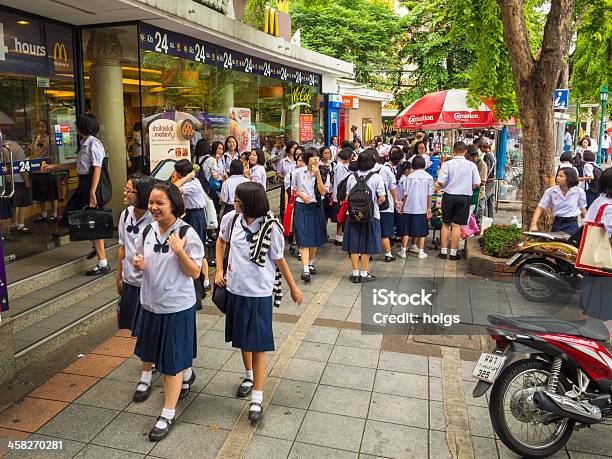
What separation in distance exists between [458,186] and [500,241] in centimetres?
115

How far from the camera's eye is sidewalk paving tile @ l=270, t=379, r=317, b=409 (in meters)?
4.20

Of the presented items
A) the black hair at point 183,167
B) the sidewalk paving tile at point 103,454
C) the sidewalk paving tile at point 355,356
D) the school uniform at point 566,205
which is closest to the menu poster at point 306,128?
the black hair at point 183,167

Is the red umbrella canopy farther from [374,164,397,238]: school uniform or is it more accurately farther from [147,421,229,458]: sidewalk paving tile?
[147,421,229,458]: sidewalk paving tile

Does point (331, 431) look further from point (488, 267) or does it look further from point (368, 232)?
A: point (488, 267)

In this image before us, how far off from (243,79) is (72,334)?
25.1 ft

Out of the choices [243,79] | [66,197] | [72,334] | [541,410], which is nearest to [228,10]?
[243,79]

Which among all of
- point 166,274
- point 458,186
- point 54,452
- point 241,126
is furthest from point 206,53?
point 54,452

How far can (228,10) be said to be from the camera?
33.3 ft

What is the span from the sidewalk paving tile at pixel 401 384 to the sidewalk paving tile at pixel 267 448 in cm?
105

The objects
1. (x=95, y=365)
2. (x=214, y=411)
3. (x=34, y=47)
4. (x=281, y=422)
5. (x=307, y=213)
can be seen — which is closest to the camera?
(x=281, y=422)

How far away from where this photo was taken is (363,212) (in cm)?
718

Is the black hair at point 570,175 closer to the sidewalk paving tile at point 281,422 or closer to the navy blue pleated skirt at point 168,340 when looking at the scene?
the sidewalk paving tile at point 281,422

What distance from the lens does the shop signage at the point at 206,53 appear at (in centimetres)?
812

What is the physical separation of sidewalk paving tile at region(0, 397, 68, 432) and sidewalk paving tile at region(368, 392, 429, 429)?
2305 millimetres
